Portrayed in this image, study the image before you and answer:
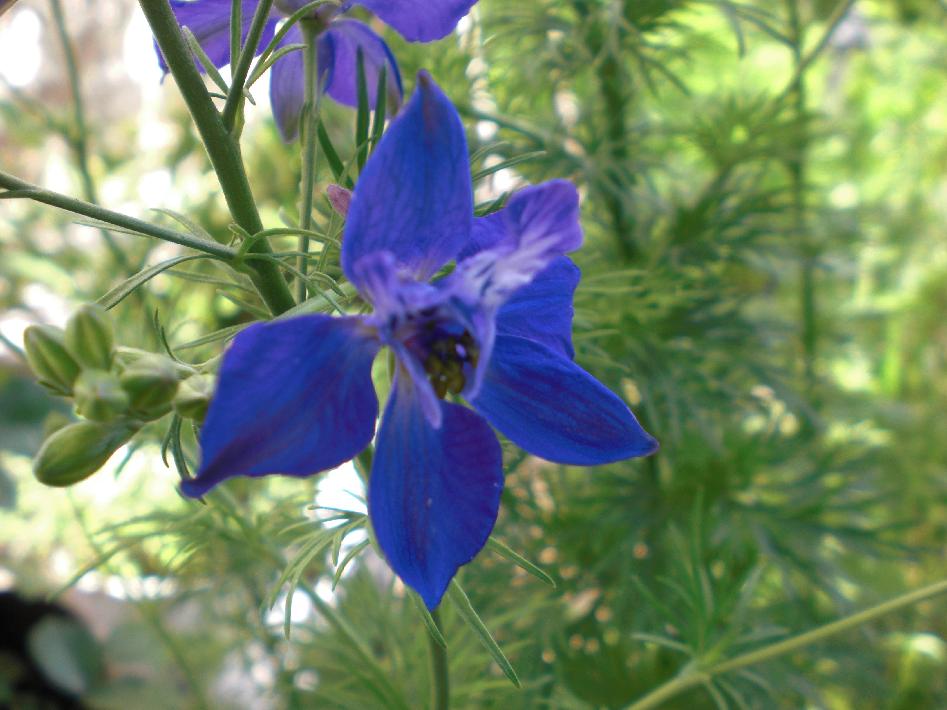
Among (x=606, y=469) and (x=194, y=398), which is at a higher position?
(x=194, y=398)

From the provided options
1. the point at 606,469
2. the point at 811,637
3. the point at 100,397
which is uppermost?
the point at 100,397

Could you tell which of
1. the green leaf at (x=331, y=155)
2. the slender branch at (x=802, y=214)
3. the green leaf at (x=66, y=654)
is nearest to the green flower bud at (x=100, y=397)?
the green leaf at (x=331, y=155)

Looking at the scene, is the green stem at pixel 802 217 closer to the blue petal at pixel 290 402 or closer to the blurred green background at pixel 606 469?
the blurred green background at pixel 606 469

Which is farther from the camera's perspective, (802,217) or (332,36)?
(802,217)

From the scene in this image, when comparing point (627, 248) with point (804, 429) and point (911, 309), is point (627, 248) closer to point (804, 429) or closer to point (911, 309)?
point (804, 429)

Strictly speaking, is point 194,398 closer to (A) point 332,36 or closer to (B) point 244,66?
(B) point 244,66

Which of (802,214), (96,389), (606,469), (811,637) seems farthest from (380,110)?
(802,214)

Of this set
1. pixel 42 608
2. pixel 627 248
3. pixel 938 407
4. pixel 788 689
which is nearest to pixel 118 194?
pixel 42 608

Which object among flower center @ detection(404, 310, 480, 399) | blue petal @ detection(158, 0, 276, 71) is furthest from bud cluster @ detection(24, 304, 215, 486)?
blue petal @ detection(158, 0, 276, 71)
